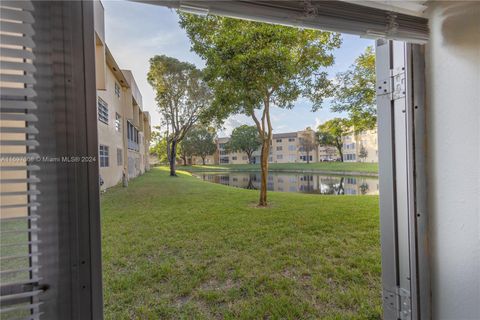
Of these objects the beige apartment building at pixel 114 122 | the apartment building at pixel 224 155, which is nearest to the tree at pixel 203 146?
the apartment building at pixel 224 155

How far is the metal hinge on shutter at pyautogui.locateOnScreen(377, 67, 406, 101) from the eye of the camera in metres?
0.89

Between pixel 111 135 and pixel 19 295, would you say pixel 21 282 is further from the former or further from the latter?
pixel 111 135

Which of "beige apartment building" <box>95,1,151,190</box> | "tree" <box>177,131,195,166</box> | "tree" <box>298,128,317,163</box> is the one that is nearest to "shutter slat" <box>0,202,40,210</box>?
"beige apartment building" <box>95,1,151,190</box>

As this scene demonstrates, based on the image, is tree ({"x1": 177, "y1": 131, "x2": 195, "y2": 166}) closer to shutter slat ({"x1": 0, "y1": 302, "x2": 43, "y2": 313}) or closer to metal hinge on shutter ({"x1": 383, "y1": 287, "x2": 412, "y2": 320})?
metal hinge on shutter ({"x1": 383, "y1": 287, "x2": 412, "y2": 320})

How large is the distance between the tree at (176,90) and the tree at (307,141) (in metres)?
5.01

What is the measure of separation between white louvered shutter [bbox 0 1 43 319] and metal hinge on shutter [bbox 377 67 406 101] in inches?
44.1

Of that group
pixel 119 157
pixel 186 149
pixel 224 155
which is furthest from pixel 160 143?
pixel 119 157

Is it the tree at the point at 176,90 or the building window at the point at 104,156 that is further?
the tree at the point at 176,90

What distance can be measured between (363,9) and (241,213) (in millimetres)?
3772

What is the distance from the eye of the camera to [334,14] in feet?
2.25

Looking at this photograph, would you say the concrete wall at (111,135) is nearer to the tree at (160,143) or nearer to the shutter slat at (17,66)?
the tree at (160,143)

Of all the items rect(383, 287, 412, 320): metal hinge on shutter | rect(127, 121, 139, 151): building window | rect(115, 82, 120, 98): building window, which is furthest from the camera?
rect(127, 121, 139, 151): building window

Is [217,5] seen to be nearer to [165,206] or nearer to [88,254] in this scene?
[88,254]

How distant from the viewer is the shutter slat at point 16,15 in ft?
1.65
